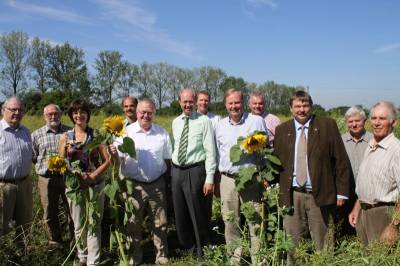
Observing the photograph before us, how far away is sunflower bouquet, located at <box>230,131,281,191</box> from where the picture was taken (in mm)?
4047

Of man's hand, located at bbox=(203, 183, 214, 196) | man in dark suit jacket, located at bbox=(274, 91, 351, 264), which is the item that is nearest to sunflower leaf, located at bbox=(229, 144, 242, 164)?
man in dark suit jacket, located at bbox=(274, 91, 351, 264)

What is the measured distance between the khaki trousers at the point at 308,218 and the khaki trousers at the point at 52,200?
9.90 feet

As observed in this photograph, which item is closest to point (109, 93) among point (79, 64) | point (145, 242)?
point (79, 64)

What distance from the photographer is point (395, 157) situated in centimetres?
340

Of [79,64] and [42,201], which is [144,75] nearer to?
[79,64]

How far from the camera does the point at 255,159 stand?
4.40 m

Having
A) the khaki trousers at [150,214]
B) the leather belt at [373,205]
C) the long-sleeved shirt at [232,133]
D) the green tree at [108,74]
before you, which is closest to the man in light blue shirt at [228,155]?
the long-sleeved shirt at [232,133]

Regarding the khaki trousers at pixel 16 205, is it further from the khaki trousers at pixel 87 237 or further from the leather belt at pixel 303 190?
the leather belt at pixel 303 190

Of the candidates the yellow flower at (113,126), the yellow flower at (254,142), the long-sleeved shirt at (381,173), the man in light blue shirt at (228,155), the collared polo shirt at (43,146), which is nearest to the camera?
the long-sleeved shirt at (381,173)

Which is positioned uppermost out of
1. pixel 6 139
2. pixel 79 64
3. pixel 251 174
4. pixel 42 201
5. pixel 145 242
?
pixel 79 64

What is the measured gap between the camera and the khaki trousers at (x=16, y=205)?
487cm

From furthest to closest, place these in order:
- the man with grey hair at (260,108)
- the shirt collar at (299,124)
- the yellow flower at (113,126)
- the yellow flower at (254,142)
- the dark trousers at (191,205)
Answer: the man with grey hair at (260,108) → the dark trousers at (191,205) → the shirt collar at (299,124) → the yellow flower at (254,142) → the yellow flower at (113,126)

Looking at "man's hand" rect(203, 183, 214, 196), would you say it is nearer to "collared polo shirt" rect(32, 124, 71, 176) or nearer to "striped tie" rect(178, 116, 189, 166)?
"striped tie" rect(178, 116, 189, 166)

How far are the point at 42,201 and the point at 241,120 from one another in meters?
2.91
